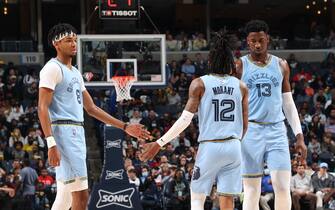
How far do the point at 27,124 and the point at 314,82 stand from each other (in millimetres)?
8818

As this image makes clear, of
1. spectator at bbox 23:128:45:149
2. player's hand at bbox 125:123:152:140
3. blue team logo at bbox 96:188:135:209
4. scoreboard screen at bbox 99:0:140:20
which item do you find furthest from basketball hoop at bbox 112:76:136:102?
player's hand at bbox 125:123:152:140

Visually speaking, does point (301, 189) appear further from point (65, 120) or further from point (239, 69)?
point (65, 120)

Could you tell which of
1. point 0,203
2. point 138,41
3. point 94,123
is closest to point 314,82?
point 94,123

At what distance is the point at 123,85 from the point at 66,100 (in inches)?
311

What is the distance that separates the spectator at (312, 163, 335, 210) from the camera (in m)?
14.8

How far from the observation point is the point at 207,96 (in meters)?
6.23

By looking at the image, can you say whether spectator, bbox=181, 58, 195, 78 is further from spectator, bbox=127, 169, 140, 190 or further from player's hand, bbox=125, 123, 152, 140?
player's hand, bbox=125, 123, 152, 140

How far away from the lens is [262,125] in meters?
7.17

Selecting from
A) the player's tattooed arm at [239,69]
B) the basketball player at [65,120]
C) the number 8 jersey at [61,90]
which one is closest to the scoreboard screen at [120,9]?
the player's tattooed arm at [239,69]

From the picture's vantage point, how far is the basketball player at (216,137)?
20.4 ft

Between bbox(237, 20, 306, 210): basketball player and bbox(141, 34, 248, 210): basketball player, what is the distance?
34.4 inches

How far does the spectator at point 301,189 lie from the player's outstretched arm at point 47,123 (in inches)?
362

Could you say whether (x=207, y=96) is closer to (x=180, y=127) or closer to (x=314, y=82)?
(x=180, y=127)

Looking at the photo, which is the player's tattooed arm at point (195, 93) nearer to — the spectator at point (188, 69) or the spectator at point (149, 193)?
the spectator at point (149, 193)
